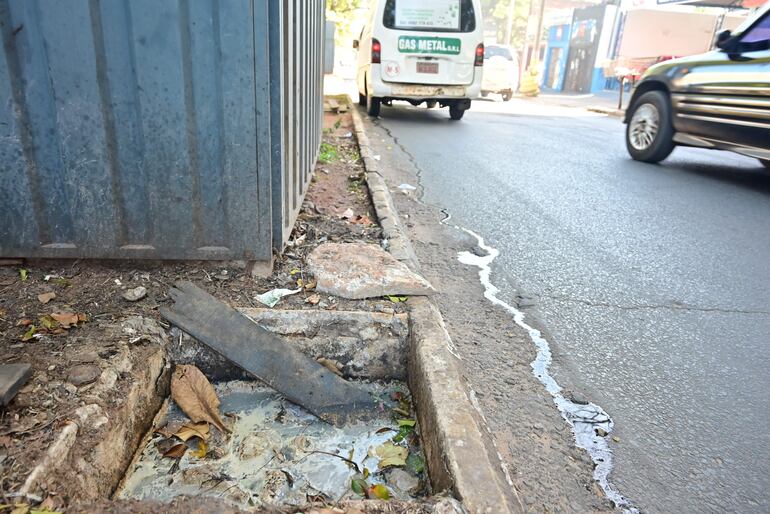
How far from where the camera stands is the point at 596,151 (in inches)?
317

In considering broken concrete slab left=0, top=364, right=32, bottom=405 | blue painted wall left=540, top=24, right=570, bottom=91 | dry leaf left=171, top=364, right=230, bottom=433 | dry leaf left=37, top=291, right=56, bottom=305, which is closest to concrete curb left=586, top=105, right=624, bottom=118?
dry leaf left=171, top=364, right=230, bottom=433

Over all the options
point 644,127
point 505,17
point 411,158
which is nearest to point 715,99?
point 644,127

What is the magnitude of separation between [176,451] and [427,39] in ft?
29.1

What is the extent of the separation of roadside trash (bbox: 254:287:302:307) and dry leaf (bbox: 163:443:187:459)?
0.74 m

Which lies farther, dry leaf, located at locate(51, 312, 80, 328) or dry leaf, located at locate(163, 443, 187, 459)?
dry leaf, located at locate(51, 312, 80, 328)

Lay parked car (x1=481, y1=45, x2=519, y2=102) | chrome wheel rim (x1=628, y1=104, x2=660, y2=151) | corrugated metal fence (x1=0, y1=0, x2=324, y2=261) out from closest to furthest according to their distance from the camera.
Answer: corrugated metal fence (x1=0, y1=0, x2=324, y2=261)
chrome wheel rim (x1=628, y1=104, x2=660, y2=151)
parked car (x1=481, y1=45, x2=519, y2=102)

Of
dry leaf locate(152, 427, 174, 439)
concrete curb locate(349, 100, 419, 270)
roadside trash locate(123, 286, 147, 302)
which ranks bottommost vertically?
dry leaf locate(152, 427, 174, 439)

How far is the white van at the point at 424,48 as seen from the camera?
9.44 metres

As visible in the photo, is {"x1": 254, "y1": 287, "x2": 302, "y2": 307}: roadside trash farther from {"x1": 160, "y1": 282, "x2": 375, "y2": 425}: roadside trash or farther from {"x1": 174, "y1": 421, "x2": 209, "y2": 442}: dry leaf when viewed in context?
{"x1": 174, "y1": 421, "x2": 209, "y2": 442}: dry leaf

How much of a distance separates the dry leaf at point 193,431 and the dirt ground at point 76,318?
0.27 meters

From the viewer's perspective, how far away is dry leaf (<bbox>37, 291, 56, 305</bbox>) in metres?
2.36

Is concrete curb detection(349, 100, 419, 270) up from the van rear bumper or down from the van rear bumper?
down

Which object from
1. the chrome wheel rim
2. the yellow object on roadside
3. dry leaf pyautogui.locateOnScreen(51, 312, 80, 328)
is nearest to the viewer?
dry leaf pyautogui.locateOnScreen(51, 312, 80, 328)

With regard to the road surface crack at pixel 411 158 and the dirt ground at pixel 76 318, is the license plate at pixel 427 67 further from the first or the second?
the dirt ground at pixel 76 318
